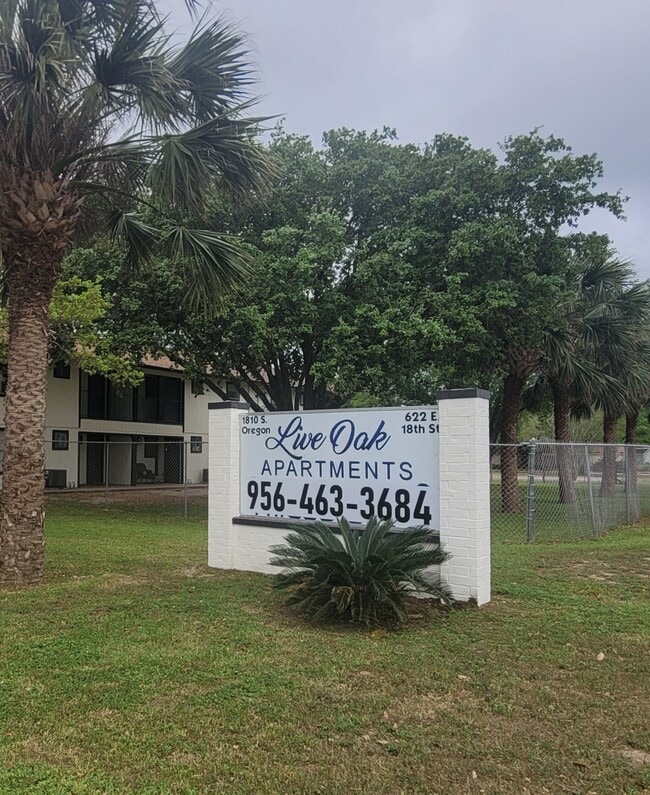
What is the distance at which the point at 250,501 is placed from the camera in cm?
746

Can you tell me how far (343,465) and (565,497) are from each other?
7.89 m

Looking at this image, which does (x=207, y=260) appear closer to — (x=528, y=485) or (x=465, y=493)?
(x=465, y=493)

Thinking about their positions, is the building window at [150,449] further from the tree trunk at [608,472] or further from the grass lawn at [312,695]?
the grass lawn at [312,695]

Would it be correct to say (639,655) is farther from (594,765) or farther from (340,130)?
(340,130)

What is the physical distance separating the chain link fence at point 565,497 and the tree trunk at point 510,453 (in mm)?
23

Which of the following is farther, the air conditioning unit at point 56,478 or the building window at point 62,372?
the building window at point 62,372

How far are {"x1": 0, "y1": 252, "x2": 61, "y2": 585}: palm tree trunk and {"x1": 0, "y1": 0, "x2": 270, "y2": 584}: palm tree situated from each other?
1cm

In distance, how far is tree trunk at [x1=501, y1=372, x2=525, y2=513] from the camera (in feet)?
48.4

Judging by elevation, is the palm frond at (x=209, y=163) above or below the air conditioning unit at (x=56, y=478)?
above

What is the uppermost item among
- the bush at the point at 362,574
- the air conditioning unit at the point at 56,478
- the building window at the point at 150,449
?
the building window at the point at 150,449

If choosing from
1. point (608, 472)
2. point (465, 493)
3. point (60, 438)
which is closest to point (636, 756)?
point (465, 493)

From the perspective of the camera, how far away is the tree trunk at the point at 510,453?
48.4 feet

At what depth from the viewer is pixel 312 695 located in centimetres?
382

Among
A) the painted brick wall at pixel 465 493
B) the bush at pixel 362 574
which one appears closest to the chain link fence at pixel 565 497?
the painted brick wall at pixel 465 493
